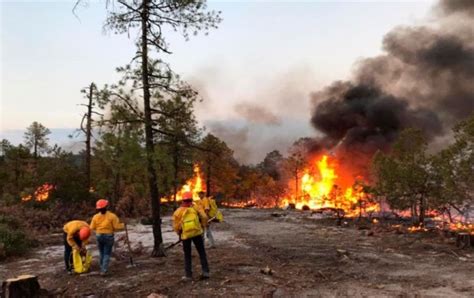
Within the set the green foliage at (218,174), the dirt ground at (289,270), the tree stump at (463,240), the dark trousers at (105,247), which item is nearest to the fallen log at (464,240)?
the tree stump at (463,240)

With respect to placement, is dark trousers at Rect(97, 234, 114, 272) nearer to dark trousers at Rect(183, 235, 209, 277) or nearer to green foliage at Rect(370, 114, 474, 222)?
dark trousers at Rect(183, 235, 209, 277)

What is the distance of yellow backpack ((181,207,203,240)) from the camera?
32.3 ft

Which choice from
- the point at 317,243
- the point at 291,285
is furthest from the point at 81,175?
the point at 291,285

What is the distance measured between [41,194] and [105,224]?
2068 cm

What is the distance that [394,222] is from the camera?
1011 inches

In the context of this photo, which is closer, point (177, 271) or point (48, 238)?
point (177, 271)

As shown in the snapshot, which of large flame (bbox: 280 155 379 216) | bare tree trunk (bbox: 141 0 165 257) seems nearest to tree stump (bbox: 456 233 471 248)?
bare tree trunk (bbox: 141 0 165 257)

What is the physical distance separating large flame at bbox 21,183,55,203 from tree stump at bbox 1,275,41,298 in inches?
841

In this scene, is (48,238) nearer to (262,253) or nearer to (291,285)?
(262,253)

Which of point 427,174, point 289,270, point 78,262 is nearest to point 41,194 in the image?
point 78,262

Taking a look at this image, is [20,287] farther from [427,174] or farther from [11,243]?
[427,174]

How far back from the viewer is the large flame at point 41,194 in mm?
28441

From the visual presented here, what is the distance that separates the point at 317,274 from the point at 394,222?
16.6m

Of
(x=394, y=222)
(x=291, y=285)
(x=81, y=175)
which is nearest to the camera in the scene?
(x=291, y=285)
